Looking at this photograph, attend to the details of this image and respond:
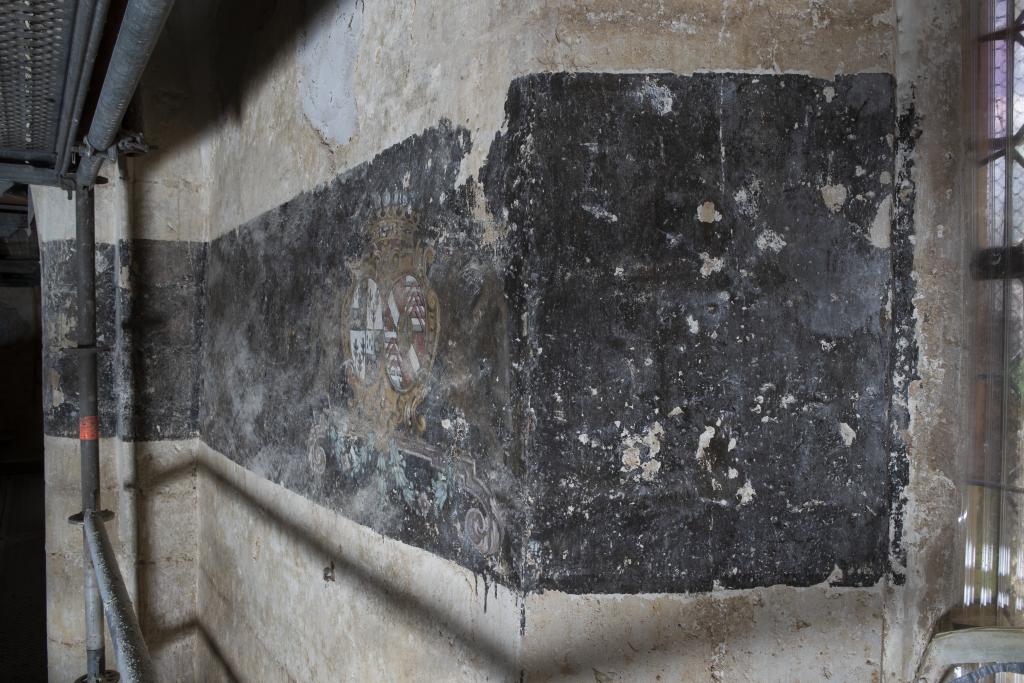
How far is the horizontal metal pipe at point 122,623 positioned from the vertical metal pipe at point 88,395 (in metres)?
0.86

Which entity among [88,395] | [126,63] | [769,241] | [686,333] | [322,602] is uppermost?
[126,63]

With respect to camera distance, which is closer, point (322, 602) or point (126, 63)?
point (126, 63)

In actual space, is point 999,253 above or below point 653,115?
below

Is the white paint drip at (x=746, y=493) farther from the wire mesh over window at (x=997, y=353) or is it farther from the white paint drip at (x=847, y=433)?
the wire mesh over window at (x=997, y=353)

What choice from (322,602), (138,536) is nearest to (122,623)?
(322,602)

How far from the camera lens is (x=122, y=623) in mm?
1471

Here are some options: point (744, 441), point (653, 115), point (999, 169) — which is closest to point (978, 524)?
point (744, 441)

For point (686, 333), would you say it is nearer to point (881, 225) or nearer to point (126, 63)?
point (881, 225)

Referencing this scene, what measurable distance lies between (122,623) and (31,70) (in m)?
1.76

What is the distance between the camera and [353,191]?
2.15m

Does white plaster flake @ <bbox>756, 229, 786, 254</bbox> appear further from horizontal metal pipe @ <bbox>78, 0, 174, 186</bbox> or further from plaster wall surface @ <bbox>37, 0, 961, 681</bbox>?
horizontal metal pipe @ <bbox>78, 0, 174, 186</bbox>

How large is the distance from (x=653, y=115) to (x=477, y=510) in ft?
3.06

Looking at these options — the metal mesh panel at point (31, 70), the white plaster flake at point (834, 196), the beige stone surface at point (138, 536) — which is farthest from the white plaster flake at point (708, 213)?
the beige stone surface at point (138, 536)

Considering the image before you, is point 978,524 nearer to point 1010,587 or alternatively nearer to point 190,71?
point 1010,587
